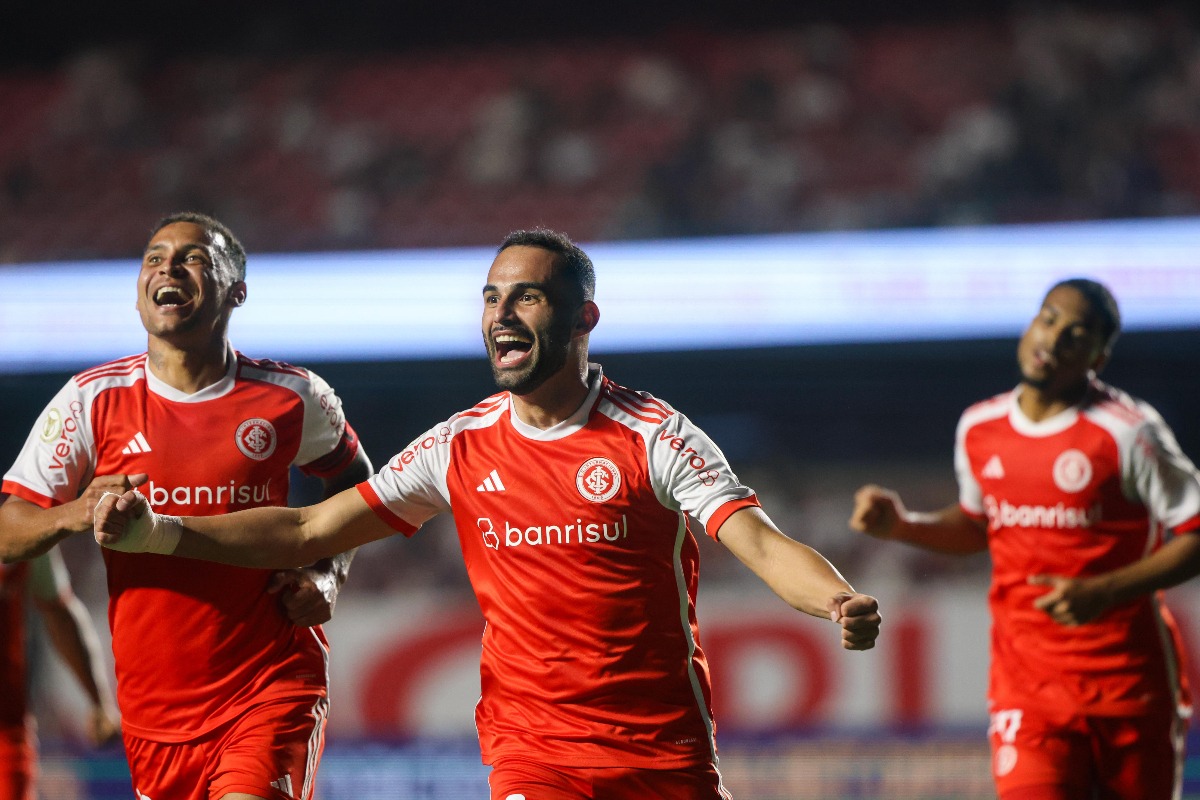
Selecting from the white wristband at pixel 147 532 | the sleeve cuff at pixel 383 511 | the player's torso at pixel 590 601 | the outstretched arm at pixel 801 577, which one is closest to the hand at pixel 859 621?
the outstretched arm at pixel 801 577

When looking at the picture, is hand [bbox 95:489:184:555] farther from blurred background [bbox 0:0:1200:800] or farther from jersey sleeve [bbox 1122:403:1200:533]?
blurred background [bbox 0:0:1200:800]

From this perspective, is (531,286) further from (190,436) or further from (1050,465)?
(1050,465)

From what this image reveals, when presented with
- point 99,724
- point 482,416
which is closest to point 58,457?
point 482,416

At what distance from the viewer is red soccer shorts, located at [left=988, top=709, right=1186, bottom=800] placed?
4.51 meters

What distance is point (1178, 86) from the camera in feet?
43.3

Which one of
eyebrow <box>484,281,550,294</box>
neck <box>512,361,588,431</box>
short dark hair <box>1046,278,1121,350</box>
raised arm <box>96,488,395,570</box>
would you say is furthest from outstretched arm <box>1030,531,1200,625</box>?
raised arm <box>96,488,395,570</box>

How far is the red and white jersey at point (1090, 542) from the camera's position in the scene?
4.57 meters

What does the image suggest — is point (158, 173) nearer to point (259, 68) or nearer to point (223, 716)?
point (259, 68)

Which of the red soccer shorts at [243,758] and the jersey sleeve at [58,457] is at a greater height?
the jersey sleeve at [58,457]

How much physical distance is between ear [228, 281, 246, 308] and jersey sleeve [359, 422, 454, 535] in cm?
87

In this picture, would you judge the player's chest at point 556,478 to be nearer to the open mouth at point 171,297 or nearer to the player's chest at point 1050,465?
the open mouth at point 171,297

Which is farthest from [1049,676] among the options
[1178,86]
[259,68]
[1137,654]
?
[259,68]

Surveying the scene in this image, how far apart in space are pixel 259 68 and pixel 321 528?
1284 centimetres

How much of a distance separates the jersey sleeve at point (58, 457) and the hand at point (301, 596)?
0.67 metres
